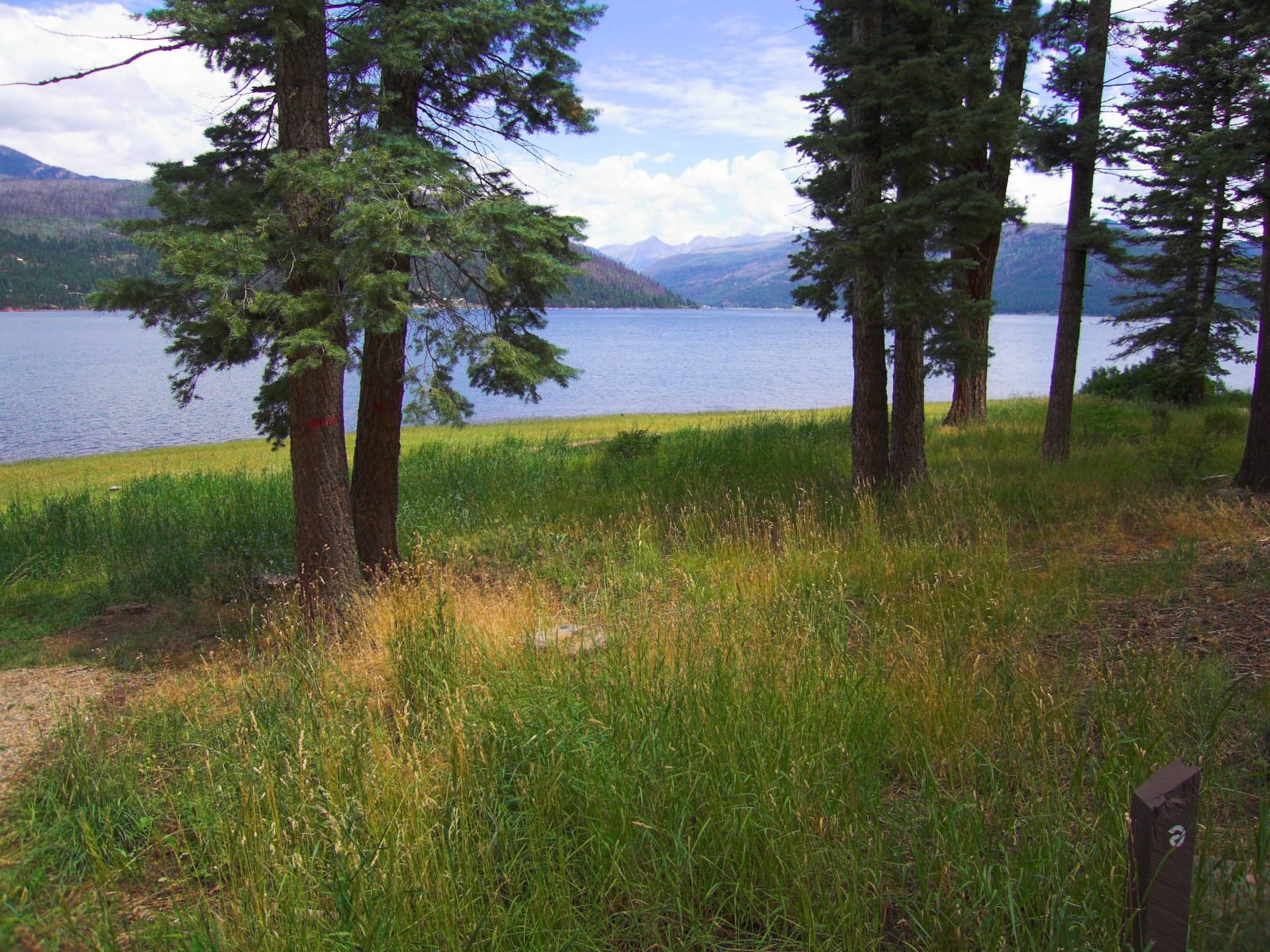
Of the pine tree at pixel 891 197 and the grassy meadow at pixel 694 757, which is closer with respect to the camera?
the grassy meadow at pixel 694 757

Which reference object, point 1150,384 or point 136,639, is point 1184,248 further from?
point 136,639

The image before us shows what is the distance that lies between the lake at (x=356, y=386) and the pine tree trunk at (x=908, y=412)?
889cm

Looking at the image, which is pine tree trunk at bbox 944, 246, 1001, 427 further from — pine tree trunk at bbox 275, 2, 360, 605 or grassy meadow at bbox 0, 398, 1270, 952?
pine tree trunk at bbox 275, 2, 360, 605

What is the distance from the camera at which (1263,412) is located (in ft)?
27.7

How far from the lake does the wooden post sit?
15.7m

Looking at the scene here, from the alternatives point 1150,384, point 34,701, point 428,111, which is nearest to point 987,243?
point 1150,384

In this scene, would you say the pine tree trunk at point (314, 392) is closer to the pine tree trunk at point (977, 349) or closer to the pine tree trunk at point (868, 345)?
the pine tree trunk at point (868, 345)

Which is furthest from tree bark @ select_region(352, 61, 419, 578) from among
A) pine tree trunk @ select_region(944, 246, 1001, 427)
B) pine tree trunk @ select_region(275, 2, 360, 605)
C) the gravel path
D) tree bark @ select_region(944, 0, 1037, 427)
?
pine tree trunk @ select_region(944, 246, 1001, 427)

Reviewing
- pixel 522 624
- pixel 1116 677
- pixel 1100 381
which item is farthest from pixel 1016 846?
pixel 1100 381

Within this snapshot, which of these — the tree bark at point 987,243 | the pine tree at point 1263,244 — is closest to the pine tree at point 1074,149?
the tree bark at point 987,243

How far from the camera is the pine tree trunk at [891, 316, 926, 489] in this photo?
30.1 ft

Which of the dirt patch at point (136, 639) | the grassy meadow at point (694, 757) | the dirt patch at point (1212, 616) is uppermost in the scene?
the dirt patch at point (1212, 616)

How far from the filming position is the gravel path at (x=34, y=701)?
4340 mm

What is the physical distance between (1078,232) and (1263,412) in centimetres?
323
